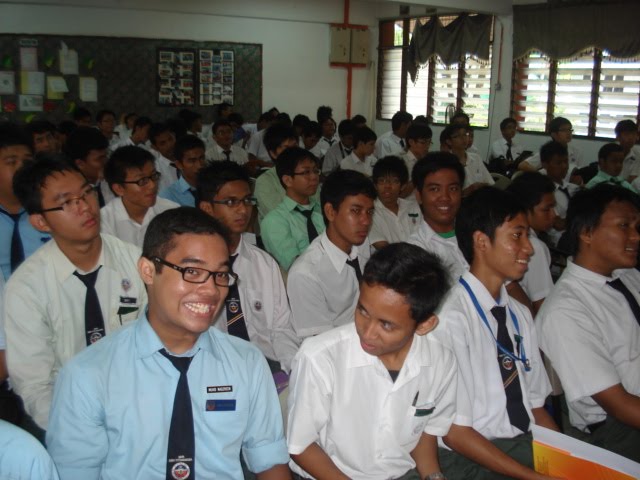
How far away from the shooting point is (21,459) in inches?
43.3

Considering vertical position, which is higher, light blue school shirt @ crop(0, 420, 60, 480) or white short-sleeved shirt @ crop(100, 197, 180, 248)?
white short-sleeved shirt @ crop(100, 197, 180, 248)

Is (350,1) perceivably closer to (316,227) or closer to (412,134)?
(412,134)

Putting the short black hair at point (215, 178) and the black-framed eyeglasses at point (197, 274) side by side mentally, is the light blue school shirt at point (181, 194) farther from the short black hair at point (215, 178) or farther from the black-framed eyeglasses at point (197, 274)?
the black-framed eyeglasses at point (197, 274)

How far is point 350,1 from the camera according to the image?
10.2 meters

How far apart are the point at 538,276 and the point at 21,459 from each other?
239 centimetres

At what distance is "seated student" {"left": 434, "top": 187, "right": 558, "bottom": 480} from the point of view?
1.77 metres

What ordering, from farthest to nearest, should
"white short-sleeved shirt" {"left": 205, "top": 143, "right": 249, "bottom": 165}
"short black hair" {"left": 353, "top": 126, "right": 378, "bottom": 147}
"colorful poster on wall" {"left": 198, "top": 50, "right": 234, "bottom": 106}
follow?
"colorful poster on wall" {"left": 198, "top": 50, "right": 234, "bottom": 106}
"white short-sleeved shirt" {"left": 205, "top": 143, "right": 249, "bottom": 165}
"short black hair" {"left": 353, "top": 126, "right": 378, "bottom": 147}

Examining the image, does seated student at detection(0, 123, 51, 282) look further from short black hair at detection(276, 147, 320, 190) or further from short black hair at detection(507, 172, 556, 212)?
short black hair at detection(507, 172, 556, 212)

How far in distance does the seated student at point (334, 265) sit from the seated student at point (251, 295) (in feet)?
0.22

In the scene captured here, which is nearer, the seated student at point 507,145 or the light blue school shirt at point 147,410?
the light blue school shirt at point 147,410

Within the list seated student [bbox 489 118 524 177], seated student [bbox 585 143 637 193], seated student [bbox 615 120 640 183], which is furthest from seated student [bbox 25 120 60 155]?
seated student [bbox 615 120 640 183]

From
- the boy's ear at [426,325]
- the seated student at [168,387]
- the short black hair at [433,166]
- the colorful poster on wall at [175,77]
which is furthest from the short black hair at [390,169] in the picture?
the colorful poster on wall at [175,77]

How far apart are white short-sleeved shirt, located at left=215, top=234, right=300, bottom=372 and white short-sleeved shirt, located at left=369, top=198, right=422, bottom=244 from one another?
4.19ft

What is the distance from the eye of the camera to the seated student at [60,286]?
185 cm
